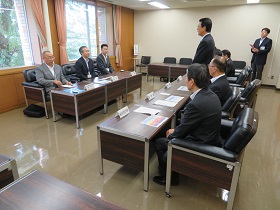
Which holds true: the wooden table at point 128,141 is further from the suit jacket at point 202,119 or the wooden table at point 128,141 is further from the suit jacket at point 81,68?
the suit jacket at point 81,68

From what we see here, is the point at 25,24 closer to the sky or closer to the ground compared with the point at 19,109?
closer to the sky

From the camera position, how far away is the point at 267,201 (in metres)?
1.75

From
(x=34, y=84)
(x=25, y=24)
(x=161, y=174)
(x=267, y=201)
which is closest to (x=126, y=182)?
(x=161, y=174)

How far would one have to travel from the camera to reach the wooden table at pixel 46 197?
855mm

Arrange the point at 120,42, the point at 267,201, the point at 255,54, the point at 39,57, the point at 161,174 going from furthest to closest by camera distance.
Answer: the point at 120,42, the point at 255,54, the point at 39,57, the point at 161,174, the point at 267,201

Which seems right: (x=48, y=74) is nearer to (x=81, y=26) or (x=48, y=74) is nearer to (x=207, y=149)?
(x=81, y=26)

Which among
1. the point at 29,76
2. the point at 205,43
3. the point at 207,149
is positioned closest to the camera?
the point at 207,149

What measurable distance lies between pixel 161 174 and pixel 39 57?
390 cm

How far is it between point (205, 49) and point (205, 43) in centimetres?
8

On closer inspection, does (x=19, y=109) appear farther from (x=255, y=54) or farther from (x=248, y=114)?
(x=255, y=54)

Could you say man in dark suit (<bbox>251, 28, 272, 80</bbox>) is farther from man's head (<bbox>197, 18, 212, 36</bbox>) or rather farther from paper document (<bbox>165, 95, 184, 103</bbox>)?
paper document (<bbox>165, 95, 184, 103</bbox>)

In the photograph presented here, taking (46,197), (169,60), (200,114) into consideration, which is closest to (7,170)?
(46,197)

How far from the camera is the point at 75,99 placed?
2910mm

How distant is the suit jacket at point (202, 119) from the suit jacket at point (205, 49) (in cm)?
129
